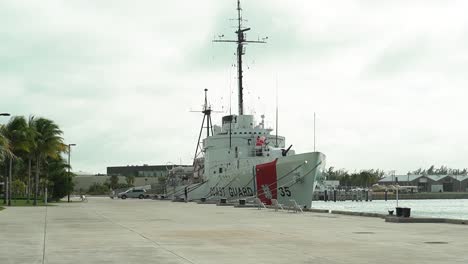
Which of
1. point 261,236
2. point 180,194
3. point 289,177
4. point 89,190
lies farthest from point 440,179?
point 261,236

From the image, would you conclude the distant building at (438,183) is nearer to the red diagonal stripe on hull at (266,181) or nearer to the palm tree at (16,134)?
the red diagonal stripe on hull at (266,181)

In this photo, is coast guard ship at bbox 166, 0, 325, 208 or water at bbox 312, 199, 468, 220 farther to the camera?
water at bbox 312, 199, 468, 220

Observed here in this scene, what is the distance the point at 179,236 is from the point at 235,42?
164 feet

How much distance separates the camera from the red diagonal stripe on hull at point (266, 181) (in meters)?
51.9

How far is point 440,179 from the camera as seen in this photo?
197 meters

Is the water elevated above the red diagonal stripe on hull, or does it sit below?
below

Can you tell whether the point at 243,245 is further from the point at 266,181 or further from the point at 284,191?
the point at 266,181

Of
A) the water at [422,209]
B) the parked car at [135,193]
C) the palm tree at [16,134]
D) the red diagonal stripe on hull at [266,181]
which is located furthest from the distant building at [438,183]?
the palm tree at [16,134]

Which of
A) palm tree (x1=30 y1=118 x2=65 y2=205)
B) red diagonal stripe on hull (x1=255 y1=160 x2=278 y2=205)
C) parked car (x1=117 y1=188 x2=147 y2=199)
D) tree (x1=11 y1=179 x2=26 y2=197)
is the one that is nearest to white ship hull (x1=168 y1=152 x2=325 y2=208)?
red diagonal stripe on hull (x1=255 y1=160 x2=278 y2=205)

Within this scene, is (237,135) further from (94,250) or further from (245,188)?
(94,250)

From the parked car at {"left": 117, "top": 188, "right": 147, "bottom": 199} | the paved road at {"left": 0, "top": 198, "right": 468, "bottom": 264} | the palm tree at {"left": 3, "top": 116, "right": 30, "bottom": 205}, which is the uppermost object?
the palm tree at {"left": 3, "top": 116, "right": 30, "bottom": 205}

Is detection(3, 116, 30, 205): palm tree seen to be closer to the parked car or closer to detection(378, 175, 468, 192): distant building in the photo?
the parked car

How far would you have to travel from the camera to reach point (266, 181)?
53.2 m

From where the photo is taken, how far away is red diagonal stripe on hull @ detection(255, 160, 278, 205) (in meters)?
51.9
